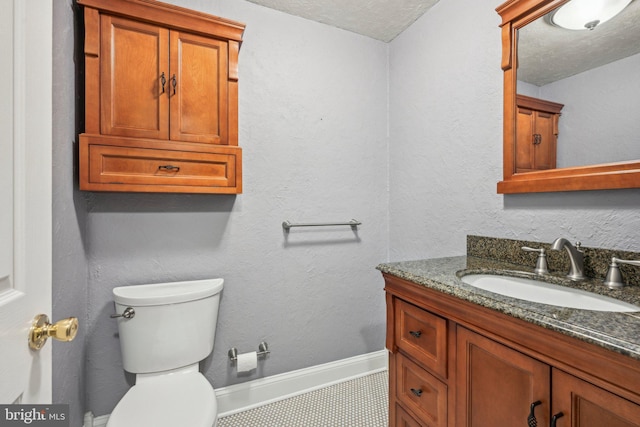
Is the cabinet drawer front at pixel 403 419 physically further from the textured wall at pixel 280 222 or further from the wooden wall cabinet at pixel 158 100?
the wooden wall cabinet at pixel 158 100

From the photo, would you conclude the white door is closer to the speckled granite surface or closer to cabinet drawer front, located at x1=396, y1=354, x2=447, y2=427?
cabinet drawer front, located at x1=396, y1=354, x2=447, y2=427

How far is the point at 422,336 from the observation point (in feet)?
3.44

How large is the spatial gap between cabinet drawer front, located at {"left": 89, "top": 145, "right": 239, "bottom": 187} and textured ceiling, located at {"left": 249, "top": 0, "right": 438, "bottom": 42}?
39.3 inches

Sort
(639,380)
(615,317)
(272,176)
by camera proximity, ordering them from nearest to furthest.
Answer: (639,380) → (615,317) → (272,176)

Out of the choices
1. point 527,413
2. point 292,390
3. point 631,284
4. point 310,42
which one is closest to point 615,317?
point 527,413

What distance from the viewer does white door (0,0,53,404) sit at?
0.45 metres

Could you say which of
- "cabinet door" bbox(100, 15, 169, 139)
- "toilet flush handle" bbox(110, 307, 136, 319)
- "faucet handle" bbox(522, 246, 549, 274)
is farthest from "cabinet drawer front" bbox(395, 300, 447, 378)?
"cabinet door" bbox(100, 15, 169, 139)

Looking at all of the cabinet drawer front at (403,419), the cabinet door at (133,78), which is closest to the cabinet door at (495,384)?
the cabinet drawer front at (403,419)

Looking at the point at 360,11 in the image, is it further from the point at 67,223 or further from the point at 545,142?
the point at 67,223

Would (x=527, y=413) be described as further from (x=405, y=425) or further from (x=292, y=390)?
(x=292, y=390)

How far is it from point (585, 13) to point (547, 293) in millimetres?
1041

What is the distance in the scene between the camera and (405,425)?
3.76ft

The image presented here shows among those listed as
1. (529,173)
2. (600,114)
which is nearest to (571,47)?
(600,114)

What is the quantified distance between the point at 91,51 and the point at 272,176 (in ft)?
3.18
